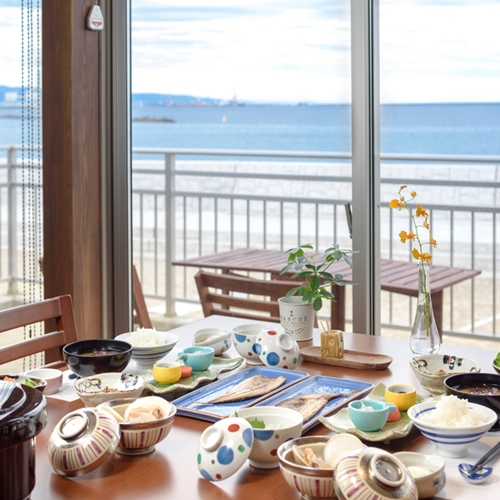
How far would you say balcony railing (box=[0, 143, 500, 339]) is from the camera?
3676 mm

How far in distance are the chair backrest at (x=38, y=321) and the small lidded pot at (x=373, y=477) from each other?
1034mm

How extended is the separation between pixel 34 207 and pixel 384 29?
164 centimetres

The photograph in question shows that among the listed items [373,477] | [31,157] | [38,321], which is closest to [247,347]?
[38,321]

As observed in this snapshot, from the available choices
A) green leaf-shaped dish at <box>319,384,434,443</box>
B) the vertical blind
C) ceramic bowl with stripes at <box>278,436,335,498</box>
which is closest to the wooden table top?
the vertical blind

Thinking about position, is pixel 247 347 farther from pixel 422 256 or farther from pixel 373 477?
pixel 373 477

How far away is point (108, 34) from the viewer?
9.81ft

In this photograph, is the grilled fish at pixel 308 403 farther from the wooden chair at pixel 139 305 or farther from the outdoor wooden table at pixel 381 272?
the wooden chair at pixel 139 305

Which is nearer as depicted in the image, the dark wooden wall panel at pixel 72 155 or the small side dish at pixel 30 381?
the small side dish at pixel 30 381

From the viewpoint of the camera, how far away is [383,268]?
2906mm

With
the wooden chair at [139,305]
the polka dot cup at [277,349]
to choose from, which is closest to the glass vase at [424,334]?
the polka dot cup at [277,349]

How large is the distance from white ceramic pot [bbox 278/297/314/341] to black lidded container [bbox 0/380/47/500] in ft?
3.19

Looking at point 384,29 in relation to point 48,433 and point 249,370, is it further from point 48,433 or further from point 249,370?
point 48,433

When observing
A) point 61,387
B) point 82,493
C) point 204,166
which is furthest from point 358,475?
point 204,166

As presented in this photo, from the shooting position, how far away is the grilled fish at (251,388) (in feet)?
4.47
